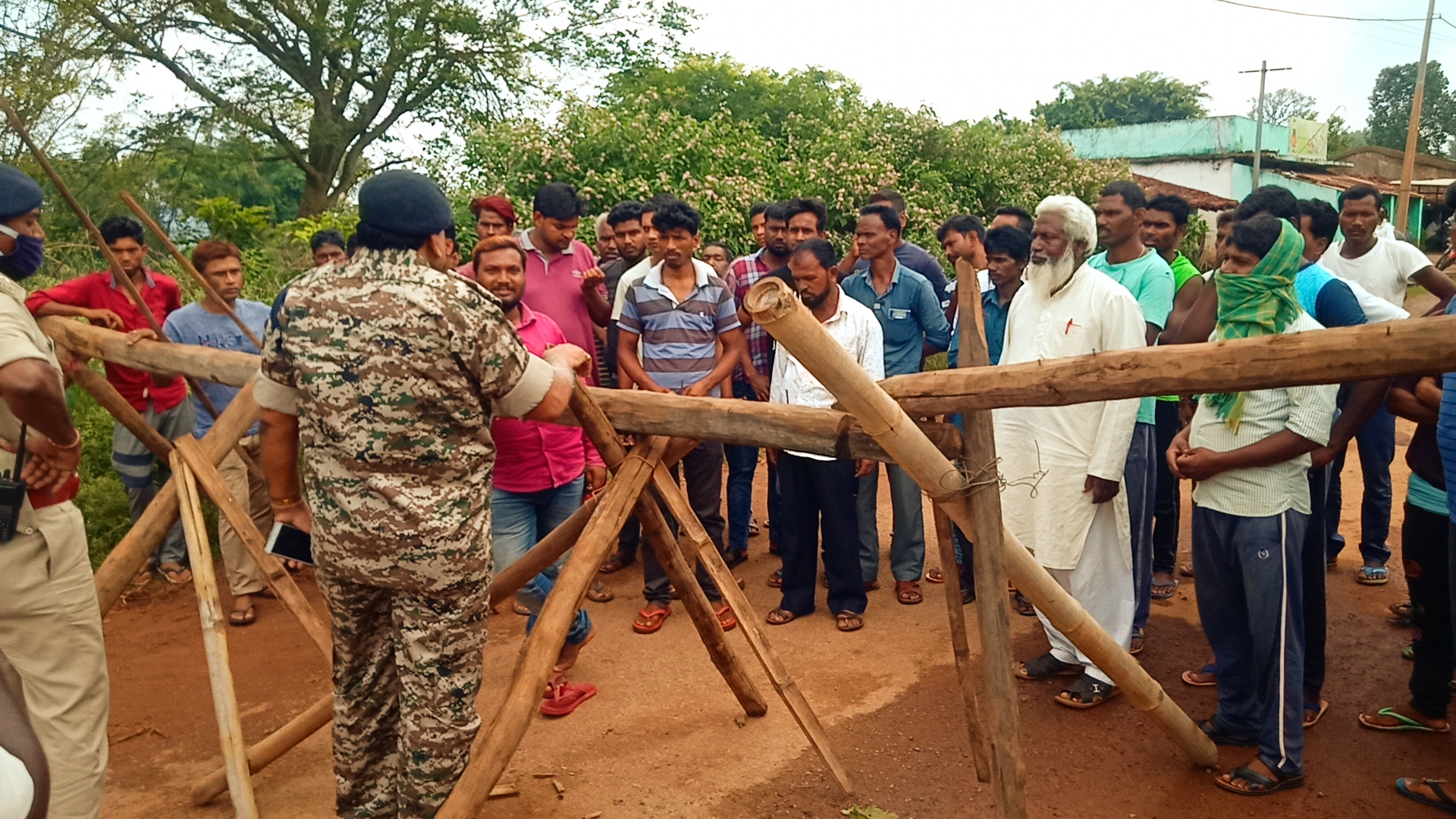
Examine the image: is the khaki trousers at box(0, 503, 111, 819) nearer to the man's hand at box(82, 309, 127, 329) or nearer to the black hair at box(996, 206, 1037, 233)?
the man's hand at box(82, 309, 127, 329)

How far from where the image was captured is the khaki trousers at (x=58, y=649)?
3.00 m

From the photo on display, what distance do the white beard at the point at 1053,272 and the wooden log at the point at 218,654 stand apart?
344cm

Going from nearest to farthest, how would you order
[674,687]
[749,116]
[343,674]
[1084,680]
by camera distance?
[343,674]
[1084,680]
[674,687]
[749,116]

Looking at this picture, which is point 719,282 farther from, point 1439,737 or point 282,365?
point 1439,737

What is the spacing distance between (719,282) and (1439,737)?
3722 millimetres

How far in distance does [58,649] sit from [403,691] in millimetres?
1174

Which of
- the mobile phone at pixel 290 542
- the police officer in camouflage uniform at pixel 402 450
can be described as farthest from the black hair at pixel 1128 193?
the mobile phone at pixel 290 542

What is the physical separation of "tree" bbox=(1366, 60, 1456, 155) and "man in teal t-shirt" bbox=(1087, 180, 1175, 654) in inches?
1988

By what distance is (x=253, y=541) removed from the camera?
3.78 m

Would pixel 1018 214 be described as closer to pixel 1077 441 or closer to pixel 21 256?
pixel 1077 441

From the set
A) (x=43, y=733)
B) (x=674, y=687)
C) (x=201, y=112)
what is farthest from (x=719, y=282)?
(x=201, y=112)

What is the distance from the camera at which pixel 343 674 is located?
298cm

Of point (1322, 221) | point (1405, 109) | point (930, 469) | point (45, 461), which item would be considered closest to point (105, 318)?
point (45, 461)

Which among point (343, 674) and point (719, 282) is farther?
point (719, 282)
